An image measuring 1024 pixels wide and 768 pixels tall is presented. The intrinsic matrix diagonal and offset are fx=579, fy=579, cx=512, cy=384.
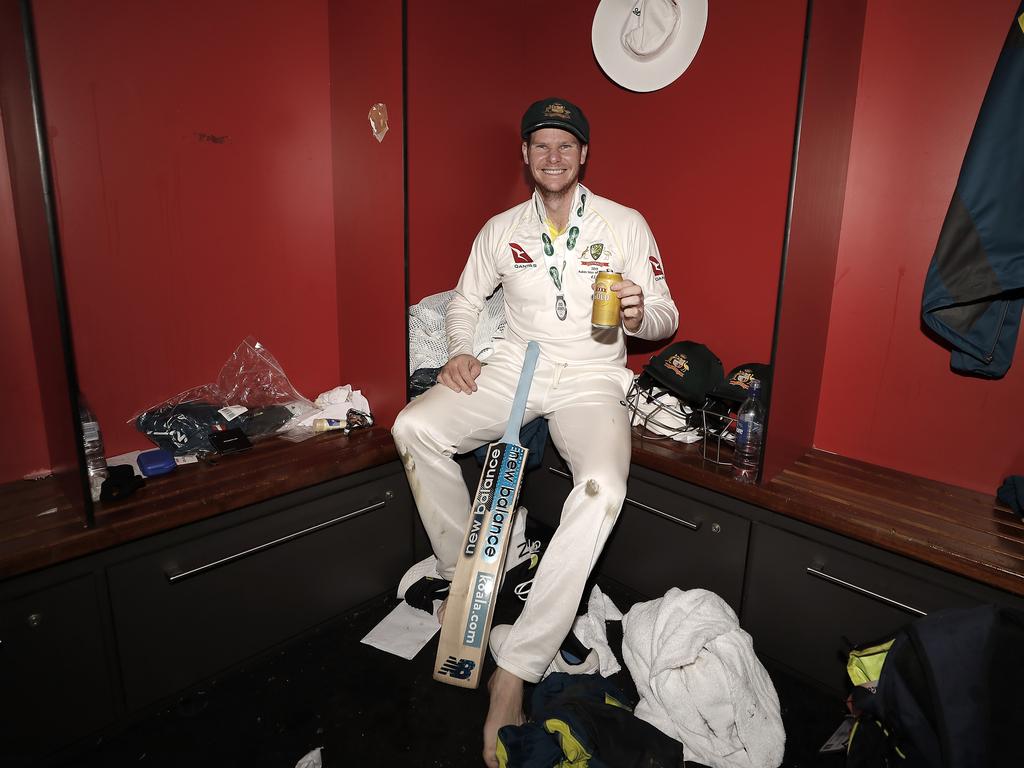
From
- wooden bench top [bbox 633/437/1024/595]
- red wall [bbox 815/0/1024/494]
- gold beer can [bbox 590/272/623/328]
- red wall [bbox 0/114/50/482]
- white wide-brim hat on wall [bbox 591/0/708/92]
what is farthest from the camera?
white wide-brim hat on wall [bbox 591/0/708/92]

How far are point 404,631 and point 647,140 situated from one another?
2.04 metres

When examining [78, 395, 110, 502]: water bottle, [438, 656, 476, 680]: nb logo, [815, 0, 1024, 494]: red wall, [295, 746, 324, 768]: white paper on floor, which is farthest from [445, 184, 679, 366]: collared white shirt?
[295, 746, 324, 768]: white paper on floor

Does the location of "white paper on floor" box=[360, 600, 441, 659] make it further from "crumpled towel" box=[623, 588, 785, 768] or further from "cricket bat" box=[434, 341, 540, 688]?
"crumpled towel" box=[623, 588, 785, 768]

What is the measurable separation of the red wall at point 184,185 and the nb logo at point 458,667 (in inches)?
48.4

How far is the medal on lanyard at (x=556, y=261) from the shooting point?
78.8 inches

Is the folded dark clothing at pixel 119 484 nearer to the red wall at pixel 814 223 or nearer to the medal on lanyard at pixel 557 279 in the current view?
the medal on lanyard at pixel 557 279

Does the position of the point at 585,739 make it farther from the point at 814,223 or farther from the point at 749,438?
the point at 814,223

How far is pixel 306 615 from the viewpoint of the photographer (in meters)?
1.81

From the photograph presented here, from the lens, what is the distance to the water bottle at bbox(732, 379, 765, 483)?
1.73 m

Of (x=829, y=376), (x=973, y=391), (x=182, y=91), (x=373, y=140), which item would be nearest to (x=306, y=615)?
(x=373, y=140)

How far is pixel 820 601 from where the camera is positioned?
5.19 ft

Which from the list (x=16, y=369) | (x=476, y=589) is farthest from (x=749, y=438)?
(x=16, y=369)

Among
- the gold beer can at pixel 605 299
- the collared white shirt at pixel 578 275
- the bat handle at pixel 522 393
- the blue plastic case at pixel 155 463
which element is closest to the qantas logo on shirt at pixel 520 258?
the collared white shirt at pixel 578 275

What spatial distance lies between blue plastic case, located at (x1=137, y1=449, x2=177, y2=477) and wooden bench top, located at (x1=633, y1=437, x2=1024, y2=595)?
4.72 ft
